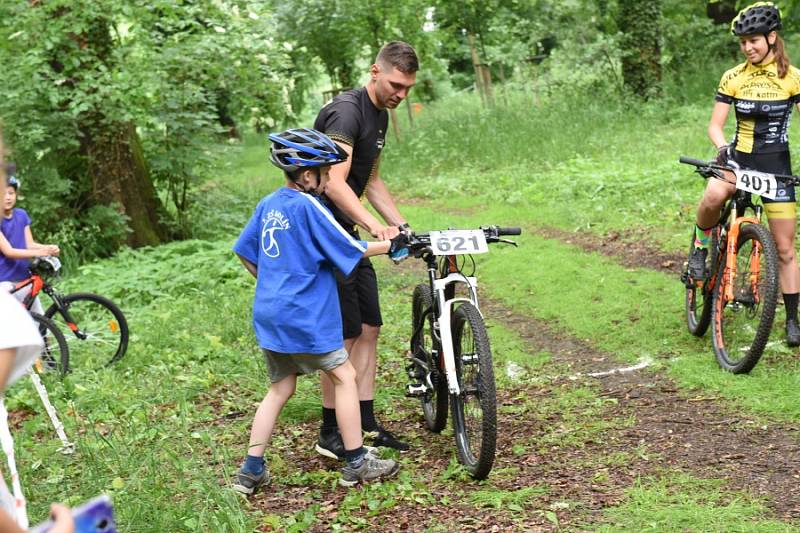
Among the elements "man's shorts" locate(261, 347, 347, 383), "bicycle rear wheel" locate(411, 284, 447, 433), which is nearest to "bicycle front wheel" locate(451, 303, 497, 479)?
"bicycle rear wheel" locate(411, 284, 447, 433)

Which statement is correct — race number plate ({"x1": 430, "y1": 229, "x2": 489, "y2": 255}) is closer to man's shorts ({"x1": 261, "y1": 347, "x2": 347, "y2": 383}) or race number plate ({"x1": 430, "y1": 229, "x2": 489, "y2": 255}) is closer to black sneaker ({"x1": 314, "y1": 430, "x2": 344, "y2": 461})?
man's shorts ({"x1": 261, "y1": 347, "x2": 347, "y2": 383})

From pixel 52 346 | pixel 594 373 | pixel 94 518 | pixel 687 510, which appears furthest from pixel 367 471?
pixel 52 346

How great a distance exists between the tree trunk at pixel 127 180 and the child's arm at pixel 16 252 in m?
5.12

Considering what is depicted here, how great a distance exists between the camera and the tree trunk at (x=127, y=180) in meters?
12.0

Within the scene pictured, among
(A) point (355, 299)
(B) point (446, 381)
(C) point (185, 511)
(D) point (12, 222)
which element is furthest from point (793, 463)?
(D) point (12, 222)

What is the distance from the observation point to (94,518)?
1.57 metres

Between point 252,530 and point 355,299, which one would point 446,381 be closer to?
point 355,299

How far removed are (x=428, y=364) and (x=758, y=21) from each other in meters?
3.03

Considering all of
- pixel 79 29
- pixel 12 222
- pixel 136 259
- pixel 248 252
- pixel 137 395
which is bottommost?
pixel 136 259

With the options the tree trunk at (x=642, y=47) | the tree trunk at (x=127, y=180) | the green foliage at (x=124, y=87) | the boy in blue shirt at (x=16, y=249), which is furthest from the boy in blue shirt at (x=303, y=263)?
the tree trunk at (x=642, y=47)

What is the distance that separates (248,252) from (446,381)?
127 centimetres

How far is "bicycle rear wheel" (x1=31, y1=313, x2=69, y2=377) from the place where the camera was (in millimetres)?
7215

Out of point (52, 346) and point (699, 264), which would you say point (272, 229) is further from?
point (52, 346)

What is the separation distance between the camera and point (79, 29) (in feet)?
34.0
